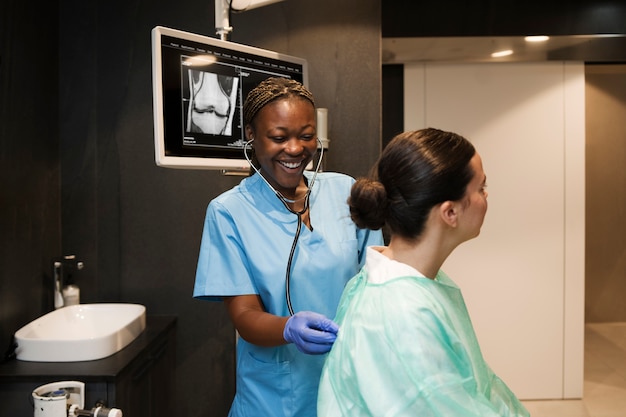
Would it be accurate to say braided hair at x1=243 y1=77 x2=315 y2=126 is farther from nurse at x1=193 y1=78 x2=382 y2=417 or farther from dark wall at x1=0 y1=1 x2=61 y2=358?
dark wall at x1=0 y1=1 x2=61 y2=358

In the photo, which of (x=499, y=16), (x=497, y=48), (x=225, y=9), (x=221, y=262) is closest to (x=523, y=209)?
(x=497, y=48)

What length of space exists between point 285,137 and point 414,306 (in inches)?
22.3

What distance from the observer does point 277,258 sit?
1473 mm

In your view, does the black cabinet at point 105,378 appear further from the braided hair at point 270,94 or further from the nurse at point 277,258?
the braided hair at point 270,94

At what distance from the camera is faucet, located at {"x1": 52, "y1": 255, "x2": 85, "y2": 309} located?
95.3 inches

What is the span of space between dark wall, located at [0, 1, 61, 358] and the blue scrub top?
84 cm

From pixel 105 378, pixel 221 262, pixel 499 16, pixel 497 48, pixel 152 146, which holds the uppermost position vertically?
pixel 499 16

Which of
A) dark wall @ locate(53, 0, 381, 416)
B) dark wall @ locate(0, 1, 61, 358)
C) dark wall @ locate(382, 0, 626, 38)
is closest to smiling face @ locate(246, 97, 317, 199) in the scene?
dark wall @ locate(0, 1, 61, 358)

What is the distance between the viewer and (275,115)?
1.44 m

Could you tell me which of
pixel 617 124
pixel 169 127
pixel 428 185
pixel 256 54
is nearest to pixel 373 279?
pixel 428 185

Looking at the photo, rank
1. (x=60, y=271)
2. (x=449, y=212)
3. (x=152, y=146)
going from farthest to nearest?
1. (x=152, y=146)
2. (x=60, y=271)
3. (x=449, y=212)

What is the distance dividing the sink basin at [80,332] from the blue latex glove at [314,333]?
1.02m

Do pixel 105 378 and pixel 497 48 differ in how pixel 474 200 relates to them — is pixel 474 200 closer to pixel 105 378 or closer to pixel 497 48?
pixel 105 378

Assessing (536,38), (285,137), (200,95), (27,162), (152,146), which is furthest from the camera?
(536,38)
